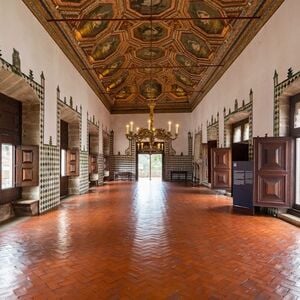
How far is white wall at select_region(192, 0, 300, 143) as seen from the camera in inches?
238

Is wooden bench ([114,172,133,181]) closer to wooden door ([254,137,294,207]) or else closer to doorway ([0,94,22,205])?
doorway ([0,94,22,205])

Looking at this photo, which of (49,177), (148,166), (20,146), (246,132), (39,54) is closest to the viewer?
(20,146)

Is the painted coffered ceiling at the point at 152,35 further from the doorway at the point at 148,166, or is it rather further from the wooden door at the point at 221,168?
the doorway at the point at 148,166

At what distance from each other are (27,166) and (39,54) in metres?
2.81

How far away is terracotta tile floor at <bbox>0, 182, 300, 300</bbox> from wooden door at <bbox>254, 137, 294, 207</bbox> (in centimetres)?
51

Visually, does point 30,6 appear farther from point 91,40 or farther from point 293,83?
point 293,83

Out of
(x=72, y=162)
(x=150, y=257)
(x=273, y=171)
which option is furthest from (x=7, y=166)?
(x=273, y=171)

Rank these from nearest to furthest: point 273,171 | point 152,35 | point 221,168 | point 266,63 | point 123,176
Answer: point 273,171, point 266,63, point 221,168, point 152,35, point 123,176

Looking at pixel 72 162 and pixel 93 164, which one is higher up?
pixel 72 162

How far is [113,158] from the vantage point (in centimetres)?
2039

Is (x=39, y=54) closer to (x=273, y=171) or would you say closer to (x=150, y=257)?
(x=150, y=257)

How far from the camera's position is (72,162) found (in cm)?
1037

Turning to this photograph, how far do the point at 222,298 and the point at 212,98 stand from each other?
11837mm

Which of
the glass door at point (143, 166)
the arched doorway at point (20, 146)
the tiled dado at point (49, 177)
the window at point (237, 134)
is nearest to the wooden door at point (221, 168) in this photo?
the window at point (237, 134)
